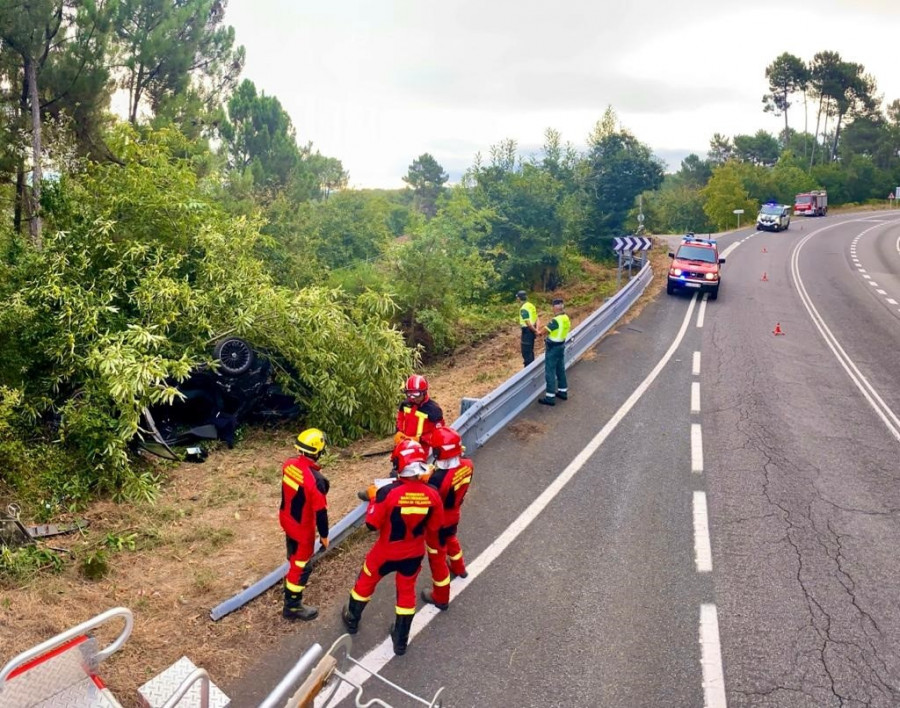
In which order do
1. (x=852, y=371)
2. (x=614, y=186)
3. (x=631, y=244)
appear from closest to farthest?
1. (x=852, y=371)
2. (x=631, y=244)
3. (x=614, y=186)

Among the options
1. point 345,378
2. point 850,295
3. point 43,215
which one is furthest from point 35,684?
point 850,295

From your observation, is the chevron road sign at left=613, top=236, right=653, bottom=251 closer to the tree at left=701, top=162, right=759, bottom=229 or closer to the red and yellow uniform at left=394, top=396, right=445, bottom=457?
the red and yellow uniform at left=394, top=396, right=445, bottom=457

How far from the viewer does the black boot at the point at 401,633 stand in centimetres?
539

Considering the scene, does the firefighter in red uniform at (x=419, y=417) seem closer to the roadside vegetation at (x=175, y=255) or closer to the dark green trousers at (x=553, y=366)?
the roadside vegetation at (x=175, y=255)

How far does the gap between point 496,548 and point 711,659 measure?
2.29 meters

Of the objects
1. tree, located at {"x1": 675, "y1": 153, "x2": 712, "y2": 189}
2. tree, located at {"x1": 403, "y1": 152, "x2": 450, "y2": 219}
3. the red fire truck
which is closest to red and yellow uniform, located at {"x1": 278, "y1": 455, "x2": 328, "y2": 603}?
the red fire truck

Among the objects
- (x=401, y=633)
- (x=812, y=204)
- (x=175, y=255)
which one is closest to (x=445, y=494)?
(x=401, y=633)

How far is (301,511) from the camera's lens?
5.80 meters

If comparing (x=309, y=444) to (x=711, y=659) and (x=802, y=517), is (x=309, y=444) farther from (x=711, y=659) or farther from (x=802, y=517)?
(x=802, y=517)

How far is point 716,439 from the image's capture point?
1020cm

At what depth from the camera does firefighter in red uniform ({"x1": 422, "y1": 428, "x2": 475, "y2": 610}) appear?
6.00m

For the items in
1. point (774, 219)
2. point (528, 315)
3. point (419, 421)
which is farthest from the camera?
point (774, 219)

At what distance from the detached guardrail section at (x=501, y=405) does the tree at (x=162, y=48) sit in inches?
563

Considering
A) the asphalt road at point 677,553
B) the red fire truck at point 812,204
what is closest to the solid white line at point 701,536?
the asphalt road at point 677,553
